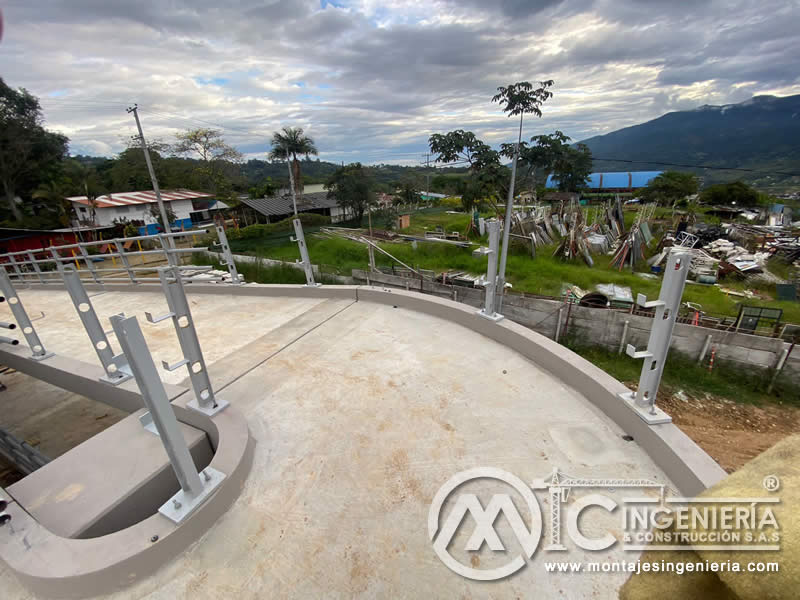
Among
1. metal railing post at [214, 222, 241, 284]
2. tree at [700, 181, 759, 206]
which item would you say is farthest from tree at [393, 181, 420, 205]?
metal railing post at [214, 222, 241, 284]

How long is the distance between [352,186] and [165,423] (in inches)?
908

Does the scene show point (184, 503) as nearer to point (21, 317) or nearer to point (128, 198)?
point (21, 317)

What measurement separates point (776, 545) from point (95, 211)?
106 feet

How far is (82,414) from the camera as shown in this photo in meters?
4.01

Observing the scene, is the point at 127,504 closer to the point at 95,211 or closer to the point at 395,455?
the point at 395,455

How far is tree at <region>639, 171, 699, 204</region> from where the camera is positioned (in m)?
31.2

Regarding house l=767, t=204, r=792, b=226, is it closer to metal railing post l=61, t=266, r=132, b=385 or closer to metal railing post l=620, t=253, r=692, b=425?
metal railing post l=620, t=253, r=692, b=425

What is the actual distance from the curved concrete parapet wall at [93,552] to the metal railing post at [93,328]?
112cm

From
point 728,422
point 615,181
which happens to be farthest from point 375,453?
point 615,181

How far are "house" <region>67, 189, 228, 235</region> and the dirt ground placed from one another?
1105 inches

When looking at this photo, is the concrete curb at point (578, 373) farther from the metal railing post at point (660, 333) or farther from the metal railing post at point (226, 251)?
the metal railing post at point (226, 251)

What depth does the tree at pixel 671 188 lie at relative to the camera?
3120 cm

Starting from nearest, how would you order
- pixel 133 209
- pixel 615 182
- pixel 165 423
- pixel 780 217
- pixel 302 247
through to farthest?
pixel 165 423
pixel 302 247
pixel 780 217
pixel 133 209
pixel 615 182

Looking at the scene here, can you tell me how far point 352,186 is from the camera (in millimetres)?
22828
